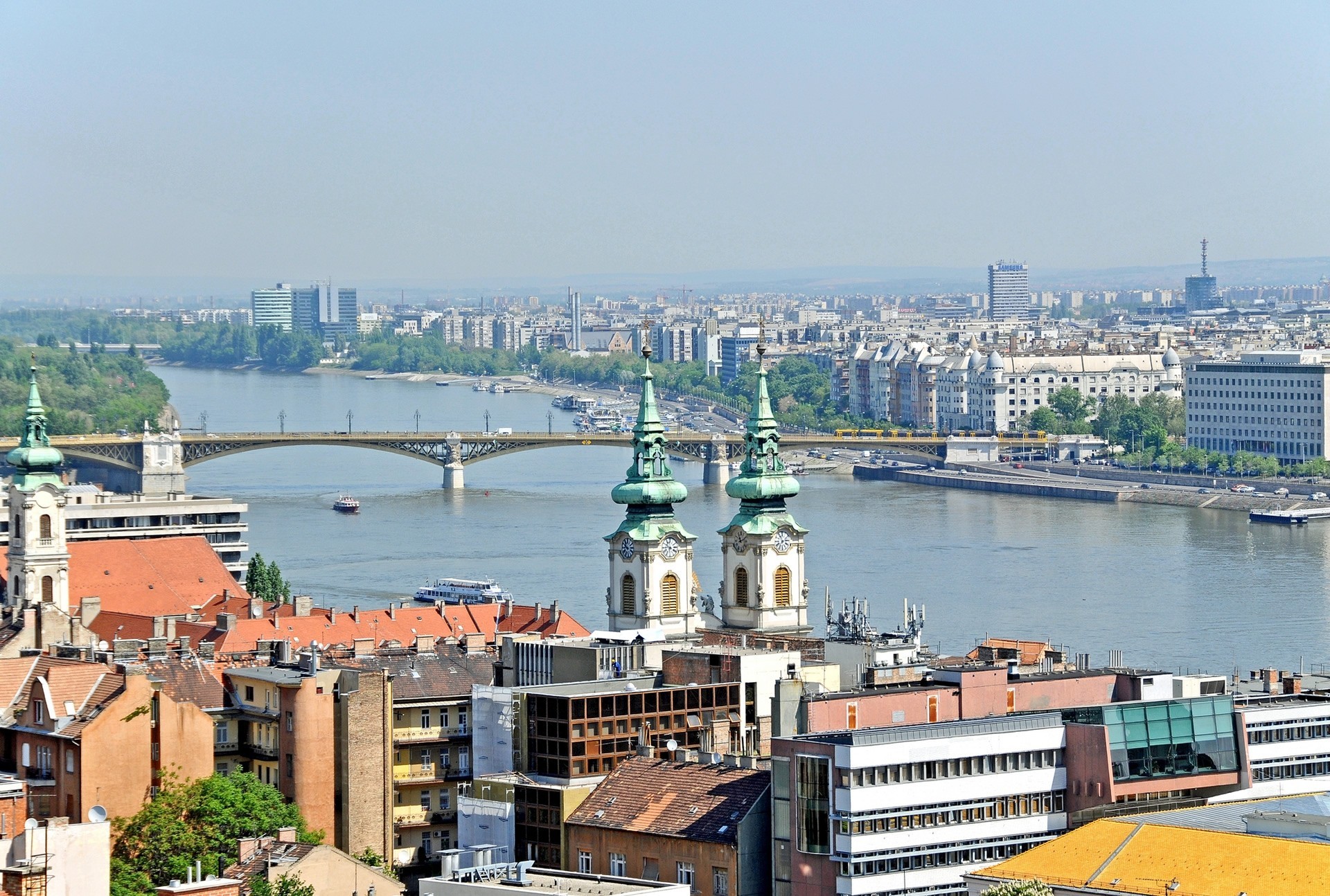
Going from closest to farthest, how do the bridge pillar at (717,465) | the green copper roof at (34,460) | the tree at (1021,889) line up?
the tree at (1021,889), the green copper roof at (34,460), the bridge pillar at (717,465)

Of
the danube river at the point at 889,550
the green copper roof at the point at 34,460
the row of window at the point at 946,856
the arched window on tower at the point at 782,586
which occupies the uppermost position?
the green copper roof at the point at 34,460

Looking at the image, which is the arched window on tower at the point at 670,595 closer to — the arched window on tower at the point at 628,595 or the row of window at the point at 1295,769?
the arched window on tower at the point at 628,595

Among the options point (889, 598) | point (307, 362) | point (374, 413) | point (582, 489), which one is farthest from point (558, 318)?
point (889, 598)

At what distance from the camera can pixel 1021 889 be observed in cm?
1465

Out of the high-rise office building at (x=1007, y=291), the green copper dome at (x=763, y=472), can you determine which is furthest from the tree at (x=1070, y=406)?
the high-rise office building at (x=1007, y=291)

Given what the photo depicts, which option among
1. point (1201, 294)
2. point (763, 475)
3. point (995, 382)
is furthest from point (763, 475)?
point (1201, 294)

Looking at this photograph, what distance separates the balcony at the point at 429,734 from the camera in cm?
2064

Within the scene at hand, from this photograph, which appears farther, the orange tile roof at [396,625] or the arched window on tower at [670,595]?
the orange tile roof at [396,625]

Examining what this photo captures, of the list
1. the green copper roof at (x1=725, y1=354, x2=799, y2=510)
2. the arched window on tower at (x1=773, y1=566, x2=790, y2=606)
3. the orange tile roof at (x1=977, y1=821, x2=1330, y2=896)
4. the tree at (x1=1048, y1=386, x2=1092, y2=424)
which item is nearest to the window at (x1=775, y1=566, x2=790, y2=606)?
the arched window on tower at (x1=773, y1=566, x2=790, y2=606)

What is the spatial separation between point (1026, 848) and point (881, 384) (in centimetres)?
7269

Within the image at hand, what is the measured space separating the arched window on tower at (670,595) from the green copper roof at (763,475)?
802mm

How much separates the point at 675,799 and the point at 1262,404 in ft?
169

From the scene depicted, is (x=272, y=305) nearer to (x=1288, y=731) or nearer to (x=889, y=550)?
(x=889, y=550)

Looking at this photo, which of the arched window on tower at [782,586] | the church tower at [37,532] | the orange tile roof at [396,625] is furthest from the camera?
the church tower at [37,532]
